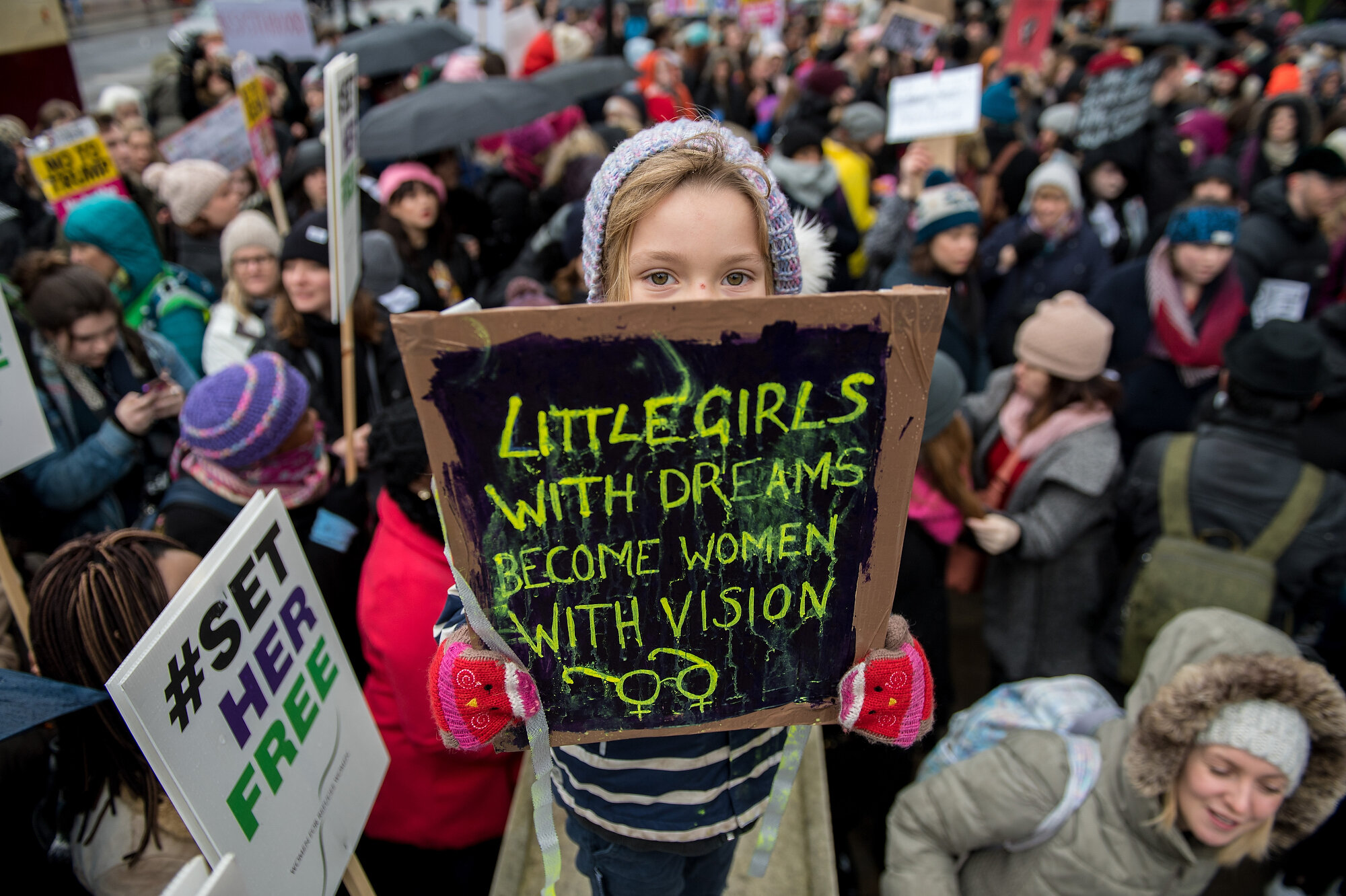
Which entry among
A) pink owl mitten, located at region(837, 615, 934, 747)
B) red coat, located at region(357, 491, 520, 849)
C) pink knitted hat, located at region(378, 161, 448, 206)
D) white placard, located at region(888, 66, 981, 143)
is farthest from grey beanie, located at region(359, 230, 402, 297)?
pink owl mitten, located at region(837, 615, 934, 747)

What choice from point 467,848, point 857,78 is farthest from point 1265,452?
point 857,78

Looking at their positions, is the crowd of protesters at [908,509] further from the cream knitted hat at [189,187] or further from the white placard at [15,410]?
the white placard at [15,410]

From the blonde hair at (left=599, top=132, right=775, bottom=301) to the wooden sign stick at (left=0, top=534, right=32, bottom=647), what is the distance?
5.65 ft

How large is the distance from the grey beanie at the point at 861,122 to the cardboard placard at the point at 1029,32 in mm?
3081

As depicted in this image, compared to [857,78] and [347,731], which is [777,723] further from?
[857,78]

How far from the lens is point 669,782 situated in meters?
1.54

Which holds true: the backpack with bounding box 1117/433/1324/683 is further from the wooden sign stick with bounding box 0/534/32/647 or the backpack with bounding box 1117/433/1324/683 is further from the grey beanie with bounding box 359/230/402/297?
the grey beanie with bounding box 359/230/402/297

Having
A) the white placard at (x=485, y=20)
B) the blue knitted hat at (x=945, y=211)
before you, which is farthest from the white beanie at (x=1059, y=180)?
the white placard at (x=485, y=20)

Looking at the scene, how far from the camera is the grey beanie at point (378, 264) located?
3982 millimetres

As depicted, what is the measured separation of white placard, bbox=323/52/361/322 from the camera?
2717mm

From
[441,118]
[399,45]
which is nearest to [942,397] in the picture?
[441,118]

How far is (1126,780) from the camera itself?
1.94 metres

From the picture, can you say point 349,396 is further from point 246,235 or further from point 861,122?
point 861,122

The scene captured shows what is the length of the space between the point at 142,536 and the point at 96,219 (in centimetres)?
279
